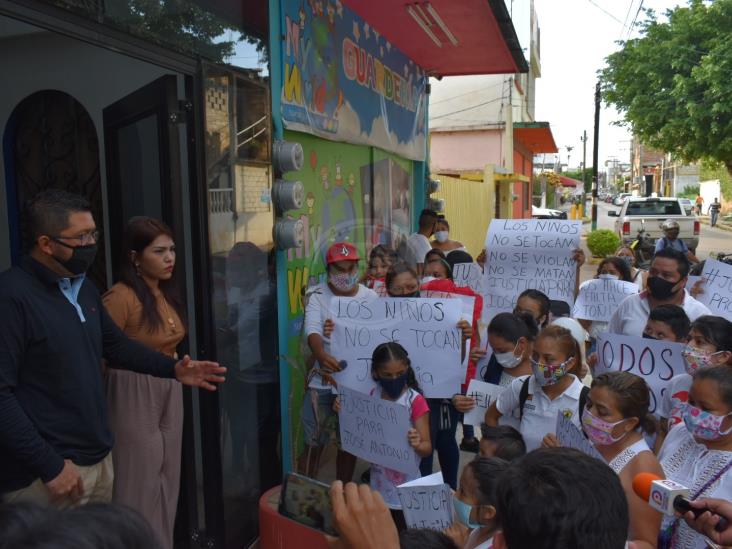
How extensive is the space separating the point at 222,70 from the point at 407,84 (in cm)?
493

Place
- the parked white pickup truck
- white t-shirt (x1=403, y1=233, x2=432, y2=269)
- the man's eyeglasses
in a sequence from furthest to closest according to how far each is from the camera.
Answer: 1. the parked white pickup truck
2. white t-shirt (x1=403, y1=233, x2=432, y2=269)
3. the man's eyeglasses

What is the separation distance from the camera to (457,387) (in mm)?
4137

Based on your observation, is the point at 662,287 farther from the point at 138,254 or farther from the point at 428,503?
the point at 138,254

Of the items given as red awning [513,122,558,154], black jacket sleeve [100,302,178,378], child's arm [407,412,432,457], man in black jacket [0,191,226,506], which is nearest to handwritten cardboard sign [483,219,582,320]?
child's arm [407,412,432,457]

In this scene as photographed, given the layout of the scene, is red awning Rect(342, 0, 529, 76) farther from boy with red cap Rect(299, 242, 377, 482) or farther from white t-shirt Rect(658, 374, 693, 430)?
white t-shirt Rect(658, 374, 693, 430)

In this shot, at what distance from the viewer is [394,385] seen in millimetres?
3846

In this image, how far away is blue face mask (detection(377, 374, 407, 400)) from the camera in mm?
3846

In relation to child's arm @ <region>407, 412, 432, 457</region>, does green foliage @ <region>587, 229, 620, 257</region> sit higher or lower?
higher

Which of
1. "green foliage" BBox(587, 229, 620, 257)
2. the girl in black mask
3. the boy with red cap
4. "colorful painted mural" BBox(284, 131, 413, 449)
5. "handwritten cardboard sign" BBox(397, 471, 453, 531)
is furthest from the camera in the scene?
"green foliage" BBox(587, 229, 620, 257)

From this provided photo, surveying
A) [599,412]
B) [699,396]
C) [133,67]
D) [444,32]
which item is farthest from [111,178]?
[444,32]

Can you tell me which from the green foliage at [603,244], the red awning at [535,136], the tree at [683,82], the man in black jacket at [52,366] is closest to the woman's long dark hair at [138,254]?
the man in black jacket at [52,366]

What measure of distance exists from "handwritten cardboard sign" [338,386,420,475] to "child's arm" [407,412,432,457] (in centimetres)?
3

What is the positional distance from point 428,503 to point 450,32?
594 cm

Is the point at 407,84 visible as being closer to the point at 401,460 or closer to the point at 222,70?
the point at 222,70
